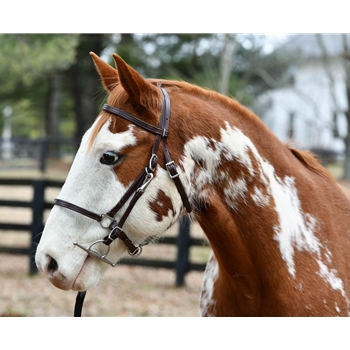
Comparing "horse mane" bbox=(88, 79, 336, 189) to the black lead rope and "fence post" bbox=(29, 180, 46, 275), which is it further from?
"fence post" bbox=(29, 180, 46, 275)

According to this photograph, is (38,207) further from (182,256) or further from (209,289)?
(209,289)

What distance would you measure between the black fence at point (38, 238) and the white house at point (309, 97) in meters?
8.04

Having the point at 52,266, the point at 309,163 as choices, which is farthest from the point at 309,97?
the point at 52,266

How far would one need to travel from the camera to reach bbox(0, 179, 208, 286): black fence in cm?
658

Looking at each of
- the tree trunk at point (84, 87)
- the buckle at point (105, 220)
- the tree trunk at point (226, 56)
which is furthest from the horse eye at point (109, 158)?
the tree trunk at point (84, 87)

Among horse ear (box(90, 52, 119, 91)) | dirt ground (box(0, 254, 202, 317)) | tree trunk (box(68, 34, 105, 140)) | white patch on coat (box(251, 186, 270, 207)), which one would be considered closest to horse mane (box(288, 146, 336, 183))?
white patch on coat (box(251, 186, 270, 207))

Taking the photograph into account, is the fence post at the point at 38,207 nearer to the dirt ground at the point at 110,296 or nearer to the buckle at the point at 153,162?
the dirt ground at the point at 110,296

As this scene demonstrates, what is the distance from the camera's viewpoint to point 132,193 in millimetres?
1922

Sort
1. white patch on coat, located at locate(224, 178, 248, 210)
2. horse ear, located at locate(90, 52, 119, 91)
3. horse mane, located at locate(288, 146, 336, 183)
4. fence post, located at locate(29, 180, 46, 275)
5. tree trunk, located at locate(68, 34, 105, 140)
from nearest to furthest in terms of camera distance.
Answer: white patch on coat, located at locate(224, 178, 248, 210), horse ear, located at locate(90, 52, 119, 91), horse mane, located at locate(288, 146, 336, 183), fence post, located at locate(29, 180, 46, 275), tree trunk, located at locate(68, 34, 105, 140)

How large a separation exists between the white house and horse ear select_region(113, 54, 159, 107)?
39.2 feet

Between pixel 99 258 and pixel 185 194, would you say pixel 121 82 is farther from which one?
pixel 99 258

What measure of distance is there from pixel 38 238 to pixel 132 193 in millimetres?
5533
